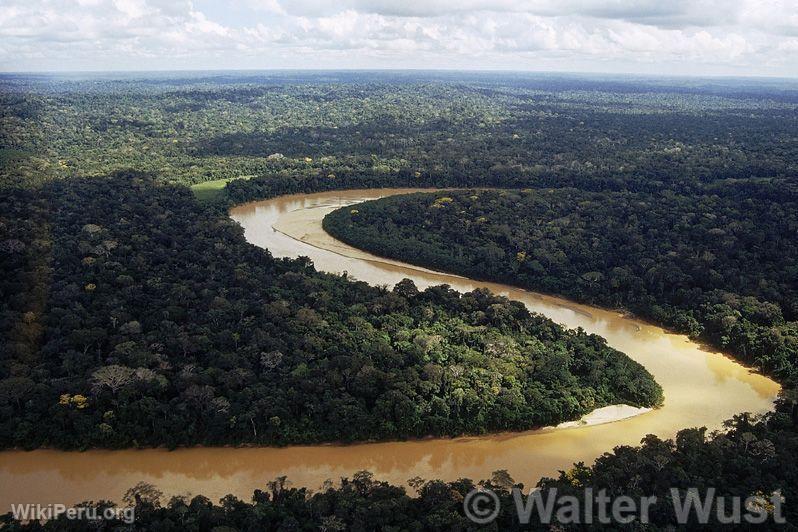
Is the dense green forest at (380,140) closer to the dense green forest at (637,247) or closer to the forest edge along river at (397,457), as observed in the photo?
the dense green forest at (637,247)

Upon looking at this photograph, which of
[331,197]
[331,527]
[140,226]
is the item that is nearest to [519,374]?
[331,527]

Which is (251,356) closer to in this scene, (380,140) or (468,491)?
(468,491)

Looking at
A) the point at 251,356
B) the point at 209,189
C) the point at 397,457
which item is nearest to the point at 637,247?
the point at 397,457

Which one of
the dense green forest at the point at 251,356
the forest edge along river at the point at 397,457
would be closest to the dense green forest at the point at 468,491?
the forest edge along river at the point at 397,457

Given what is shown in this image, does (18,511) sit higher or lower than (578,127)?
lower

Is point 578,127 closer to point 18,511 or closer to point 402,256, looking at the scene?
point 402,256

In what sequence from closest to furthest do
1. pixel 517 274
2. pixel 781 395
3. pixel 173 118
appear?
1. pixel 781 395
2. pixel 517 274
3. pixel 173 118
